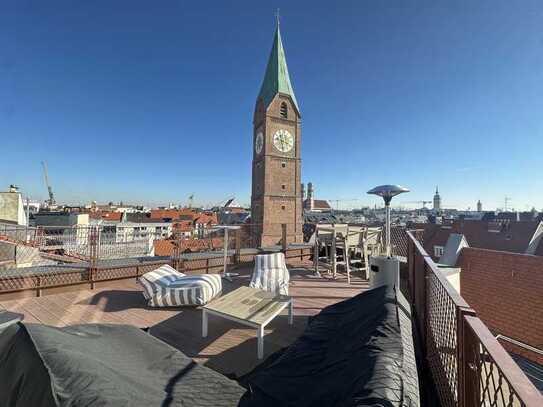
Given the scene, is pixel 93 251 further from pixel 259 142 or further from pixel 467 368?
pixel 259 142

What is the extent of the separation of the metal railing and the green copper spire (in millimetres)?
21967

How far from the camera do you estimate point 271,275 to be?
5.02m

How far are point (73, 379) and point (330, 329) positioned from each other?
68.5 inches

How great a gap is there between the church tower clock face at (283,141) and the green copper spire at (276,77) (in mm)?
2632

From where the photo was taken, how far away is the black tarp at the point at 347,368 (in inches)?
45.0

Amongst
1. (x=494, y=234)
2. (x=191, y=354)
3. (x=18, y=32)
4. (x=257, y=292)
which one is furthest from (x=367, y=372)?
(x=494, y=234)

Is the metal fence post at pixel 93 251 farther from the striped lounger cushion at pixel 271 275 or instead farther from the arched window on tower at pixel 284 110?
the arched window on tower at pixel 284 110

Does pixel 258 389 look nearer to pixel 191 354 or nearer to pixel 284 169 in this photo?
pixel 191 354

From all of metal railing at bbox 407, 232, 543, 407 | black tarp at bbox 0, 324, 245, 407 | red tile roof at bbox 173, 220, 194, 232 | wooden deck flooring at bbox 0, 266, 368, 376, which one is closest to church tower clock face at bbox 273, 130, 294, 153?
red tile roof at bbox 173, 220, 194, 232

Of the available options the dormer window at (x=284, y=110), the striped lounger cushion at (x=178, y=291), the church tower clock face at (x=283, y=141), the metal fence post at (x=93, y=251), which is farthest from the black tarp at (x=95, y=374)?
the dormer window at (x=284, y=110)

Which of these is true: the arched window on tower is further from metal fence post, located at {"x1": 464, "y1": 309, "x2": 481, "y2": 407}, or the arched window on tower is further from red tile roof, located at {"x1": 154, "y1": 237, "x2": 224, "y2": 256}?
metal fence post, located at {"x1": 464, "y1": 309, "x2": 481, "y2": 407}

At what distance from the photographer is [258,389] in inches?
60.4

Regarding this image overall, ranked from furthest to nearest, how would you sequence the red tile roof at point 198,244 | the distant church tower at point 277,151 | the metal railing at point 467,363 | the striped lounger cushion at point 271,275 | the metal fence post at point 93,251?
the distant church tower at point 277,151
the red tile roof at point 198,244
the metal fence post at point 93,251
the striped lounger cushion at point 271,275
the metal railing at point 467,363

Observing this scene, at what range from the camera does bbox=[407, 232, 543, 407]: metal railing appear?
0.70 meters
